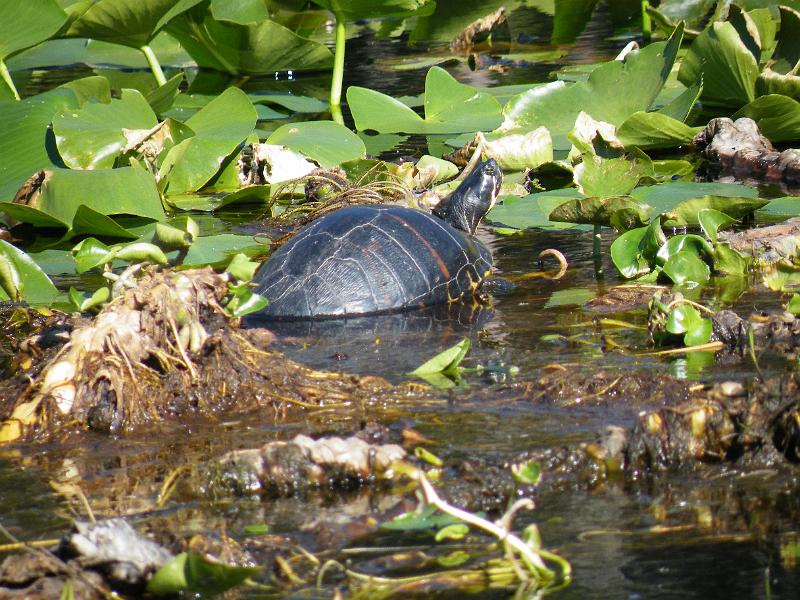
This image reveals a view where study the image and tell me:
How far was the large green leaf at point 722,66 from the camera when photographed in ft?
23.3

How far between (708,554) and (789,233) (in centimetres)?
309

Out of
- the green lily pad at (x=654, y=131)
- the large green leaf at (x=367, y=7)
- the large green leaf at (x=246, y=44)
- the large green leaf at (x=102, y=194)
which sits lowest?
the large green leaf at (x=102, y=194)

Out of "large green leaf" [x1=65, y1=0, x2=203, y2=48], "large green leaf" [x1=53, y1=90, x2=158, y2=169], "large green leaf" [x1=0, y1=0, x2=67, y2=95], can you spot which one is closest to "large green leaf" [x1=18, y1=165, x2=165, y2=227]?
"large green leaf" [x1=53, y1=90, x2=158, y2=169]

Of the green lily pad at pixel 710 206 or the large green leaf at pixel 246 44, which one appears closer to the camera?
the green lily pad at pixel 710 206

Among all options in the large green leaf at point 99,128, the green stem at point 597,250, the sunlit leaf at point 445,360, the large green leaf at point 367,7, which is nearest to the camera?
the sunlit leaf at point 445,360

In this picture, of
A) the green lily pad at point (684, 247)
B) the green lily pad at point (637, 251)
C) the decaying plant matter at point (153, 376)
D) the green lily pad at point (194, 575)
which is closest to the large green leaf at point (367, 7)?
the green lily pad at point (637, 251)

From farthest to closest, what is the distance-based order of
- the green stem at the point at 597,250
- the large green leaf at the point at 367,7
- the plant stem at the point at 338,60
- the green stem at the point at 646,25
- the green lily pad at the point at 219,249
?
1. the green stem at the point at 646,25
2. the plant stem at the point at 338,60
3. the large green leaf at the point at 367,7
4. the green lily pad at the point at 219,249
5. the green stem at the point at 597,250

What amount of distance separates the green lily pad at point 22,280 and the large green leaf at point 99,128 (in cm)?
140

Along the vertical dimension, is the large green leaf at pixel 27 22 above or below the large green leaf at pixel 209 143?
above

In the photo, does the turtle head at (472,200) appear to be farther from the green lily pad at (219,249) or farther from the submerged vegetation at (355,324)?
the green lily pad at (219,249)

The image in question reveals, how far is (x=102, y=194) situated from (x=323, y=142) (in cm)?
175

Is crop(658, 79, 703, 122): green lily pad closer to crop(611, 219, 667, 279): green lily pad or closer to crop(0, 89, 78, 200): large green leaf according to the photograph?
crop(611, 219, 667, 279): green lily pad

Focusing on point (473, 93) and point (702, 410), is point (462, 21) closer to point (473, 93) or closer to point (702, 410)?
point (473, 93)

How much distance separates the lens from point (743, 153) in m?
7.30
